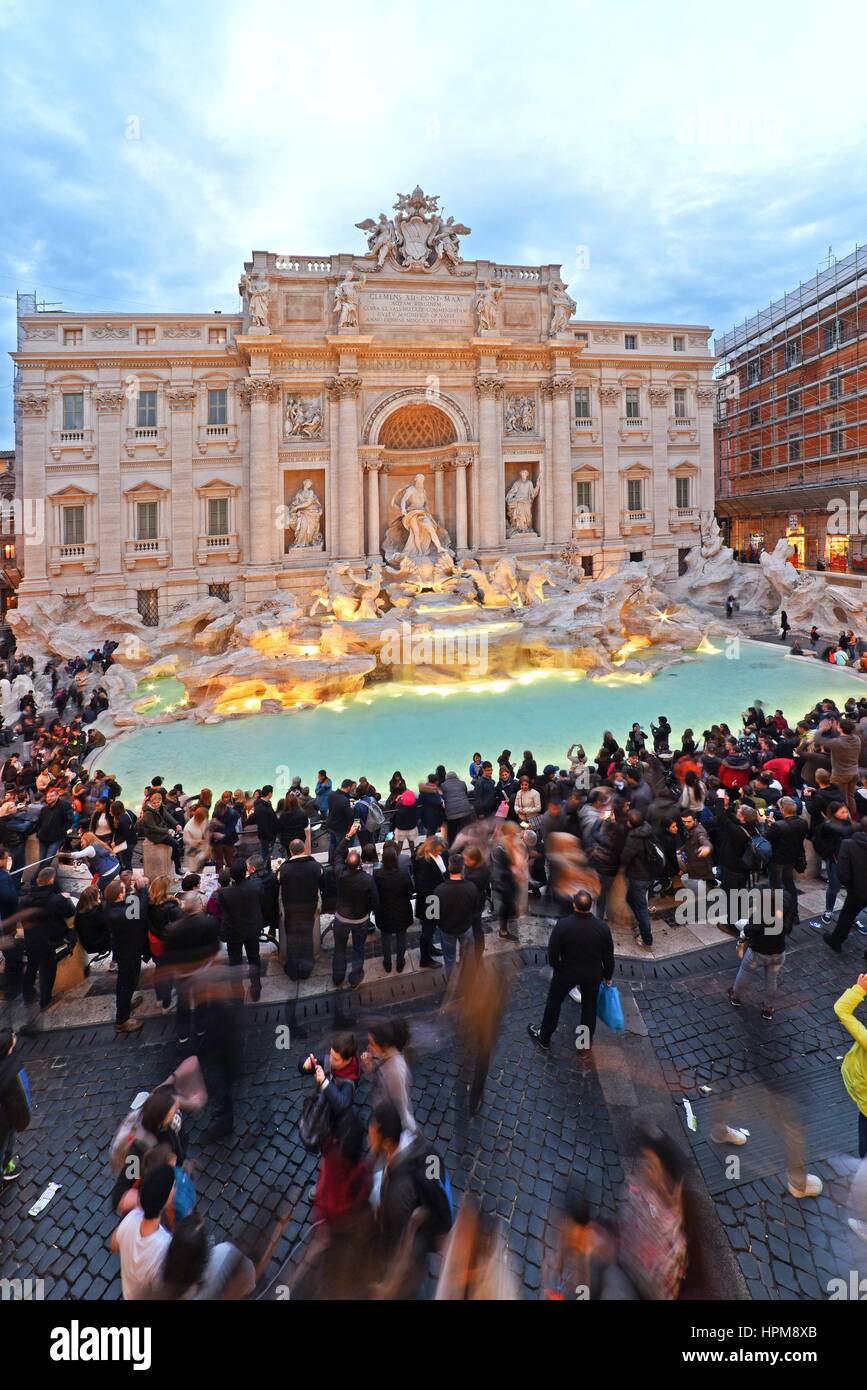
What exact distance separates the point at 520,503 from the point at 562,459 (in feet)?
8.58

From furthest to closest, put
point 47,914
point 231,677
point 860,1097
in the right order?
point 231,677 < point 47,914 < point 860,1097

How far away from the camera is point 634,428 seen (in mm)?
29000

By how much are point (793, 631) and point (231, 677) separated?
17.7 m

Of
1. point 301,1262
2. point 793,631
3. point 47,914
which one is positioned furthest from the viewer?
point 793,631

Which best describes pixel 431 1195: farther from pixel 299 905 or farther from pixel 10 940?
pixel 10 940

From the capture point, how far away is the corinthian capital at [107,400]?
2398cm

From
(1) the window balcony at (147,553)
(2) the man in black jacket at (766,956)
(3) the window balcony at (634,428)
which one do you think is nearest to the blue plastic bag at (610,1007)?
(2) the man in black jacket at (766,956)

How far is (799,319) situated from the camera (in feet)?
102

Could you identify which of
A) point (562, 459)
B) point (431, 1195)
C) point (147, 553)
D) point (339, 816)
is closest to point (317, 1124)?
point (431, 1195)

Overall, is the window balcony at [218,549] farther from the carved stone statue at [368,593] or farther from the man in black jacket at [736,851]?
the man in black jacket at [736,851]

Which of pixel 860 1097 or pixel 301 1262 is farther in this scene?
pixel 860 1097

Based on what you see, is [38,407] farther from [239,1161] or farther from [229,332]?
[239,1161]

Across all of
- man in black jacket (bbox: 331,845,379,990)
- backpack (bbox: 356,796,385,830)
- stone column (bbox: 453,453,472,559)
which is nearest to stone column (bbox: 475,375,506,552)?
stone column (bbox: 453,453,472,559)
